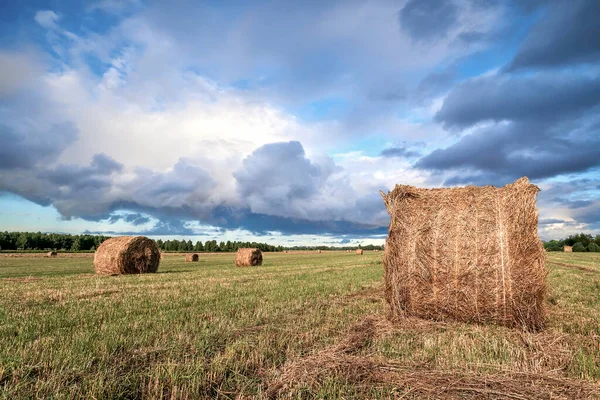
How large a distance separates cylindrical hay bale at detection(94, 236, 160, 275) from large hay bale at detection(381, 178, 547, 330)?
621 inches

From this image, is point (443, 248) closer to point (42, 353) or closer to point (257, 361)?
point (257, 361)

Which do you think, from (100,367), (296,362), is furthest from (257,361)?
(100,367)

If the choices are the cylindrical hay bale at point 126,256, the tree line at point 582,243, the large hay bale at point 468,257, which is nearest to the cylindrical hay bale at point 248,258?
the cylindrical hay bale at point 126,256

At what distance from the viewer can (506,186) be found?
7.49 meters

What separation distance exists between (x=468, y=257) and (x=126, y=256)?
17.3 m

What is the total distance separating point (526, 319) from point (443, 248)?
1.92 meters

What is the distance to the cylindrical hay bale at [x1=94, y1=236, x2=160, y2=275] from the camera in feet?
62.5

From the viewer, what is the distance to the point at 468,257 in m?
7.38

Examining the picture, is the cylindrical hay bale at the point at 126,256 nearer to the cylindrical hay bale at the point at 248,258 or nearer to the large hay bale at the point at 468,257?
the cylindrical hay bale at the point at 248,258

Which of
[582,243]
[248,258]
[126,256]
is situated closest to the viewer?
[126,256]

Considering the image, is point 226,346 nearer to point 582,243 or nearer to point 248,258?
point 248,258

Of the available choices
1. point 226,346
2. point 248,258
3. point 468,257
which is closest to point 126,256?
point 248,258

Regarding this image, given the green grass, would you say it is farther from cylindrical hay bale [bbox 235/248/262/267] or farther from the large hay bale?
cylindrical hay bale [bbox 235/248/262/267]

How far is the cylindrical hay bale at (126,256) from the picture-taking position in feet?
62.5
